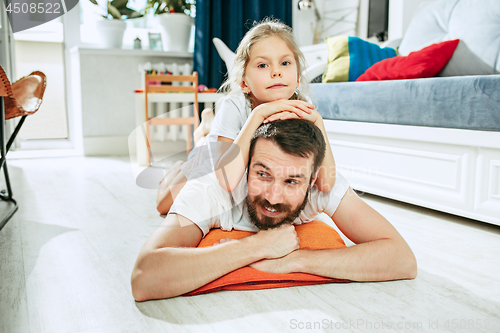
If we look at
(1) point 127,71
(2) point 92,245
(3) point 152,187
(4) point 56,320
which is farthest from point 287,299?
(1) point 127,71

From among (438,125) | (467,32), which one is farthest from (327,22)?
(438,125)

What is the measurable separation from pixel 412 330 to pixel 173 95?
248cm

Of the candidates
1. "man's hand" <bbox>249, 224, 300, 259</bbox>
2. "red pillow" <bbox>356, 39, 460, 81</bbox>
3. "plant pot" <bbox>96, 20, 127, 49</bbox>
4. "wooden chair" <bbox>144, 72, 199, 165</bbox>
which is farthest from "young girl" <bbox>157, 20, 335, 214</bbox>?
"plant pot" <bbox>96, 20, 127, 49</bbox>

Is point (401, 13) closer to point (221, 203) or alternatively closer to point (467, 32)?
point (467, 32)

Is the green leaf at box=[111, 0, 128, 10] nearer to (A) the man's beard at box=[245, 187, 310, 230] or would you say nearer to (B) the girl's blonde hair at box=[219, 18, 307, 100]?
(B) the girl's blonde hair at box=[219, 18, 307, 100]

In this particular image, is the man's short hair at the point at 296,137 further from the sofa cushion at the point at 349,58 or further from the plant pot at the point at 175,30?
the plant pot at the point at 175,30

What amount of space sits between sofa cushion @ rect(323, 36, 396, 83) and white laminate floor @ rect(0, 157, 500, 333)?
35.6 inches

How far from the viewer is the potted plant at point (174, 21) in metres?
3.58

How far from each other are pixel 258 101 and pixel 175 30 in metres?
2.68

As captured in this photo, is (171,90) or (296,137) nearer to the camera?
(296,137)

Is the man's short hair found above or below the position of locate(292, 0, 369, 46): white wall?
below

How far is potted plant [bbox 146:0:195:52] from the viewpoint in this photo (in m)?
3.58

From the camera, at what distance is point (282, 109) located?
3.49 ft

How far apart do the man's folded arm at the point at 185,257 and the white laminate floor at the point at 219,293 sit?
0.12ft
